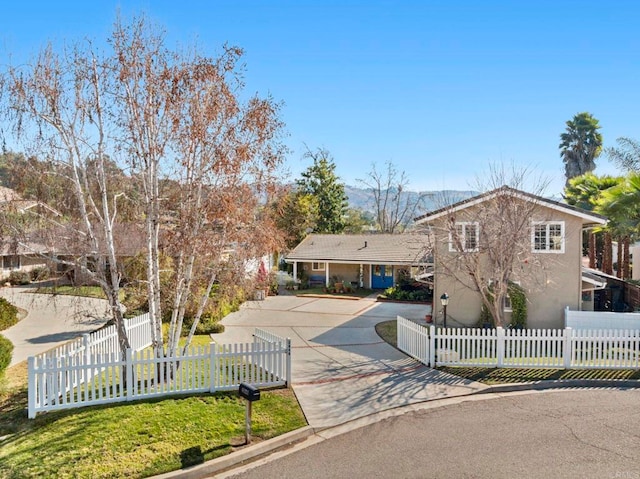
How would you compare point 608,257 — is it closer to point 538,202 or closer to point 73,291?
point 538,202

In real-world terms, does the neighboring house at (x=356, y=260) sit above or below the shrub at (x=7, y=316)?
above

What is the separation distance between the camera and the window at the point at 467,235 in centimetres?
1574

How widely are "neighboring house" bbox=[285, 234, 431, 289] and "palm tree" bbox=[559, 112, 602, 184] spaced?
30.4 meters

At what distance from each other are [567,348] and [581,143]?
47562 mm

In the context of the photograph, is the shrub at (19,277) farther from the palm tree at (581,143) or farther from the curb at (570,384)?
the palm tree at (581,143)

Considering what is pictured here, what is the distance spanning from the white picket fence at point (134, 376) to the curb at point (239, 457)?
8.24 feet

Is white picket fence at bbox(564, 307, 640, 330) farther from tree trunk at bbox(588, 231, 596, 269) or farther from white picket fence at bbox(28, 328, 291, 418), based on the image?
tree trunk at bbox(588, 231, 596, 269)

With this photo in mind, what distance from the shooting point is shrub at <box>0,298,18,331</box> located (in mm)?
19141

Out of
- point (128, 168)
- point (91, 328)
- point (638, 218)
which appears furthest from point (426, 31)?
point (91, 328)

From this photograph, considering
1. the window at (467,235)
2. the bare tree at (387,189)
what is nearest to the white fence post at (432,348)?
the window at (467,235)

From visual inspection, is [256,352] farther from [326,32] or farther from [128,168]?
[326,32]

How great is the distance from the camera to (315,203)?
155 feet

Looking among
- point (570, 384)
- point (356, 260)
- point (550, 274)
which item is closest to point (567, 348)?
point (570, 384)

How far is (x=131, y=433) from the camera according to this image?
8.14 meters
